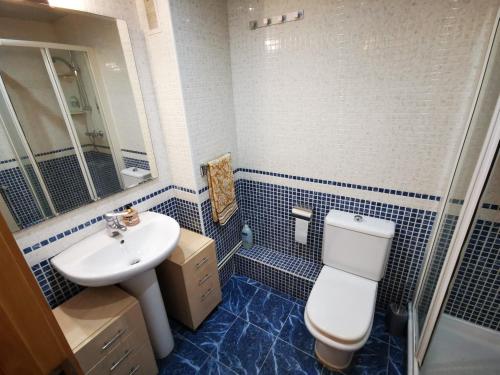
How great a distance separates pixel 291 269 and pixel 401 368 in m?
0.91

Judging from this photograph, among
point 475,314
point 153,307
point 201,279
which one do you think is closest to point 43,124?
point 153,307

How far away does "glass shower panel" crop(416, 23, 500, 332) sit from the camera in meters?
1.04

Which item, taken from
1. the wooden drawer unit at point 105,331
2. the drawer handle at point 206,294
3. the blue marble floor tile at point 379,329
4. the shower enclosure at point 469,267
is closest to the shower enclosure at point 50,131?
the wooden drawer unit at point 105,331

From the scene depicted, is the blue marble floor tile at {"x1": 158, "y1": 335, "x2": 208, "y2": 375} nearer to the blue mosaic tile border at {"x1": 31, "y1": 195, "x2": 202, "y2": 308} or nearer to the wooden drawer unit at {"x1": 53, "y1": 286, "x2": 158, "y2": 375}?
the wooden drawer unit at {"x1": 53, "y1": 286, "x2": 158, "y2": 375}

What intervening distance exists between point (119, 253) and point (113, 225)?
165mm

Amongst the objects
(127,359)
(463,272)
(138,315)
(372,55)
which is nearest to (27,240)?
(138,315)

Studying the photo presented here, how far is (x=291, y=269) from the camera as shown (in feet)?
6.75

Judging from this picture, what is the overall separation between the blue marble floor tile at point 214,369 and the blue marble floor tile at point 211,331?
3.1 inches

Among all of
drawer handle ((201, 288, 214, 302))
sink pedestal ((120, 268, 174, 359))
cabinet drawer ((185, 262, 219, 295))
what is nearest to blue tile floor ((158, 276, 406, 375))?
sink pedestal ((120, 268, 174, 359))

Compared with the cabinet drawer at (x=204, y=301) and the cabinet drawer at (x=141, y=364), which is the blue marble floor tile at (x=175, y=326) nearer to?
the cabinet drawer at (x=204, y=301)

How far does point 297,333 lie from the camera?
177 cm

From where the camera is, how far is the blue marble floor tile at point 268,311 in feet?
6.06

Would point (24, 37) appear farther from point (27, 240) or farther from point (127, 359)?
point (127, 359)

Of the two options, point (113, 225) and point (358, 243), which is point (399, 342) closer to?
point (358, 243)
